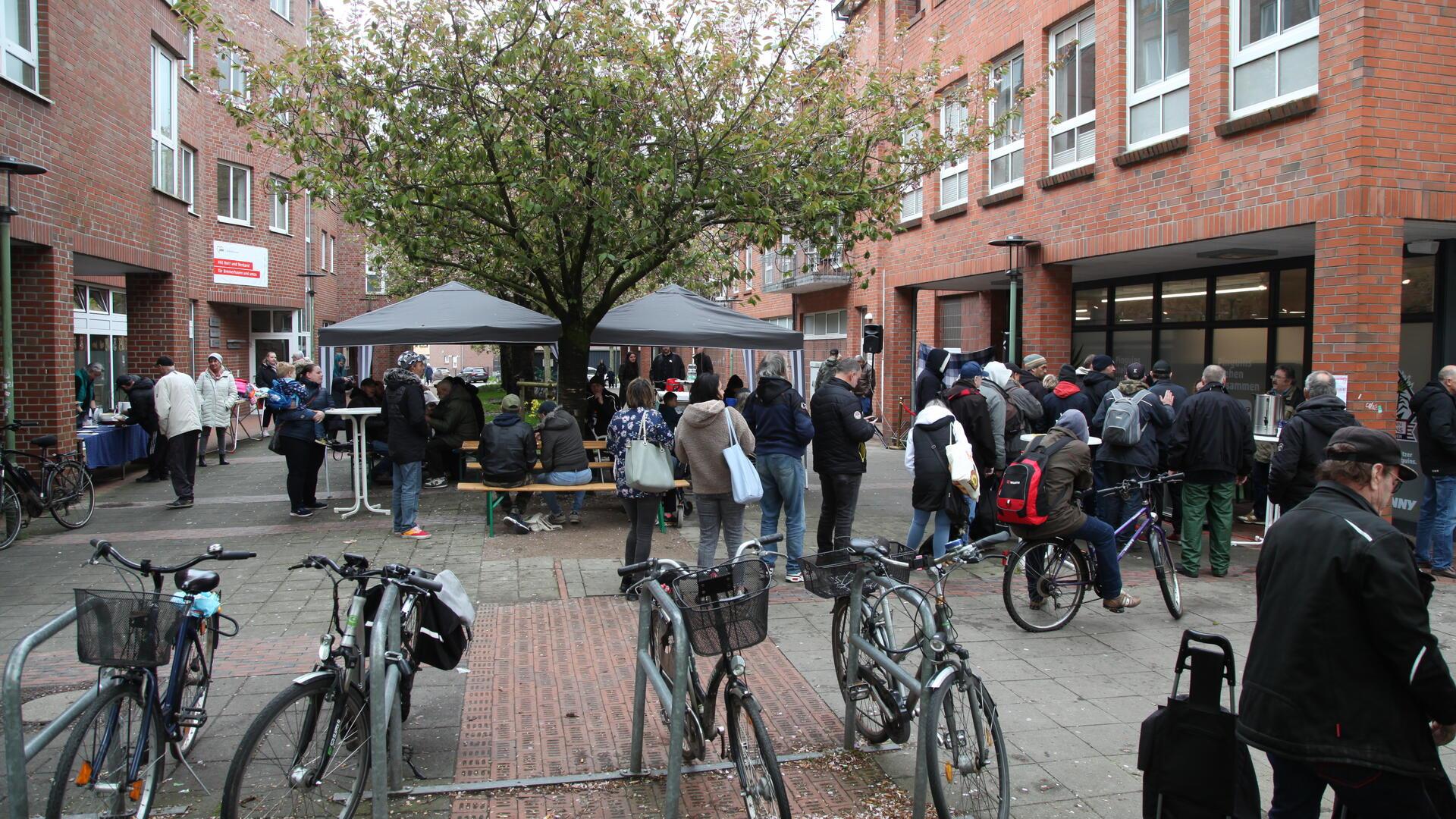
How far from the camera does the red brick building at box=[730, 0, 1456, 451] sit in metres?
8.91

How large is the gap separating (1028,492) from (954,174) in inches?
444

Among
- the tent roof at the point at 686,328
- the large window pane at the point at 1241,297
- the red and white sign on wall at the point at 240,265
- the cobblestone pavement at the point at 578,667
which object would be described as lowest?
the cobblestone pavement at the point at 578,667

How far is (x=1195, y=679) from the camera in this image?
3.11 m

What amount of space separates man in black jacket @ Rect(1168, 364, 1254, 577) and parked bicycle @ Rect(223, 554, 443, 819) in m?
6.52

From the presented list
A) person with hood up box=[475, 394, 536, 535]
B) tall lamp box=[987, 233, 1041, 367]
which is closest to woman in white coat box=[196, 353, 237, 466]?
person with hood up box=[475, 394, 536, 535]

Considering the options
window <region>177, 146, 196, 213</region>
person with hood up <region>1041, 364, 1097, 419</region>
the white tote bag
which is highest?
window <region>177, 146, 196, 213</region>

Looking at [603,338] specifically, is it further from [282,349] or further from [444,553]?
[282,349]

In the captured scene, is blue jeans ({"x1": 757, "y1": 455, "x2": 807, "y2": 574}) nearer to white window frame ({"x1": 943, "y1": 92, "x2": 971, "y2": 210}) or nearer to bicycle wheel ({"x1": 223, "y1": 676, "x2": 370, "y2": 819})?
bicycle wheel ({"x1": 223, "y1": 676, "x2": 370, "y2": 819})

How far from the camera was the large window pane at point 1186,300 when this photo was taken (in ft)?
44.7

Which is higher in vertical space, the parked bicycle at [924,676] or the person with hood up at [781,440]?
the person with hood up at [781,440]

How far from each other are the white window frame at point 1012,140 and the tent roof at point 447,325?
713cm

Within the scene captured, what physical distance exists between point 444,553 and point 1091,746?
616 cm

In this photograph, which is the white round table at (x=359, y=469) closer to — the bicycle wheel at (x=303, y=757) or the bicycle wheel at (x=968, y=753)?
the bicycle wheel at (x=303, y=757)

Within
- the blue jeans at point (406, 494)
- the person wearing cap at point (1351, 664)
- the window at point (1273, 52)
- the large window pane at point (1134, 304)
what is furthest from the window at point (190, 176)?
the person wearing cap at point (1351, 664)
